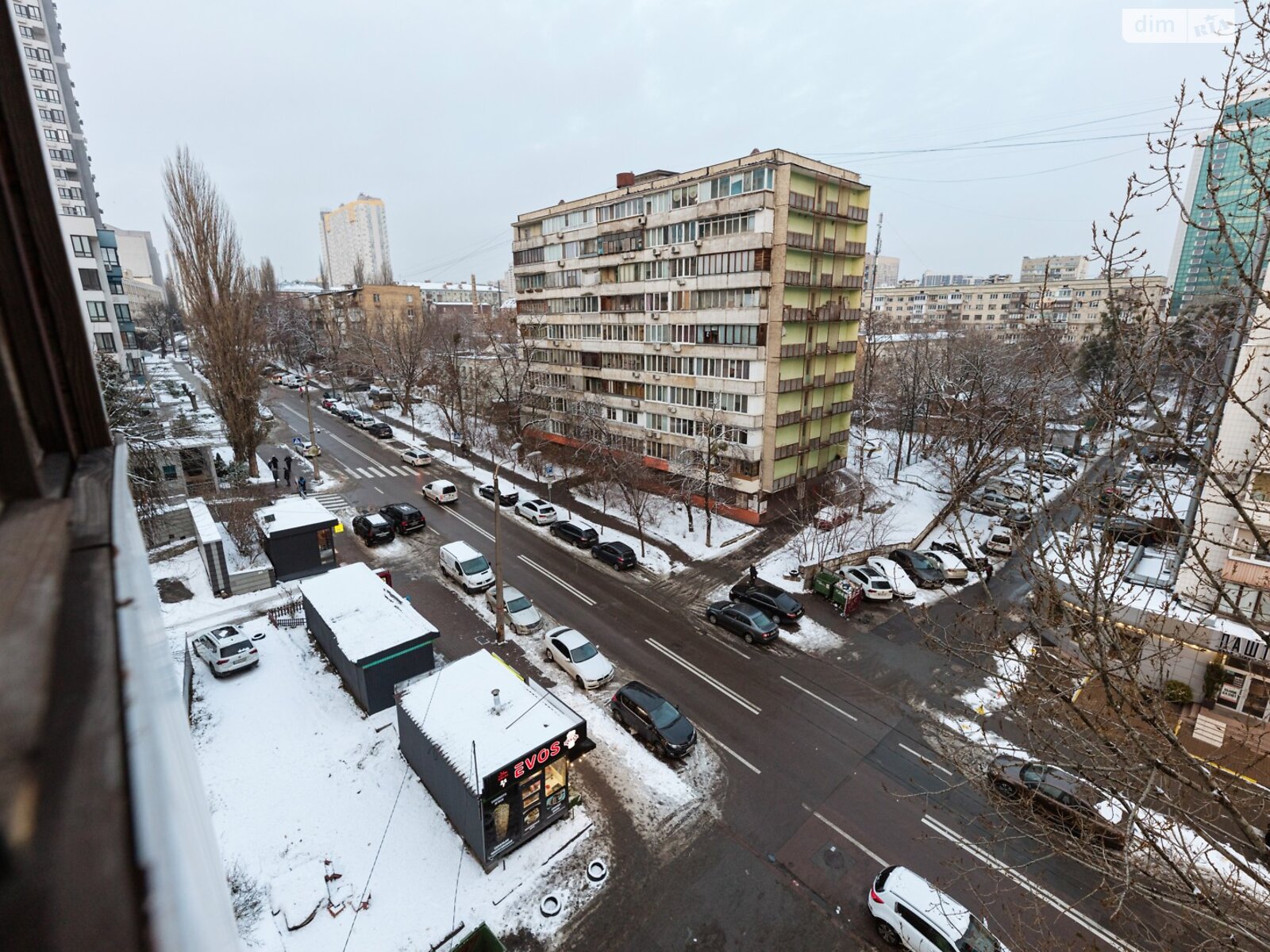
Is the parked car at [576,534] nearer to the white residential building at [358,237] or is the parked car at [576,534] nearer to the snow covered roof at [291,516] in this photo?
the snow covered roof at [291,516]

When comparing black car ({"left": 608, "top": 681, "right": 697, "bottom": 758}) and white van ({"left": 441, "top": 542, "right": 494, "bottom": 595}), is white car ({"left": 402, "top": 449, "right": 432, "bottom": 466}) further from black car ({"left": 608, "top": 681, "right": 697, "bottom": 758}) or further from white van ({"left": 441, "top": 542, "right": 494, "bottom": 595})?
black car ({"left": 608, "top": 681, "right": 697, "bottom": 758})

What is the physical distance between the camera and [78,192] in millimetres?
53219

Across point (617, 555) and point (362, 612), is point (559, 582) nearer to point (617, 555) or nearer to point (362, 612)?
point (617, 555)

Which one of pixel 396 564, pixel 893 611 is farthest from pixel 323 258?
pixel 893 611

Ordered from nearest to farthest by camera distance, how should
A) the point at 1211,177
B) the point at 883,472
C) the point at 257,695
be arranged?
the point at 1211,177 < the point at 257,695 < the point at 883,472

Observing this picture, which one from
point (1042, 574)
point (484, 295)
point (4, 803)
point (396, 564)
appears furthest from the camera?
point (484, 295)

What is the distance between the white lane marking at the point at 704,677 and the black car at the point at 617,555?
5480mm

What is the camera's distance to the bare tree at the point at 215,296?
2983cm

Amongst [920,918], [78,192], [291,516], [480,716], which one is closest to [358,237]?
[78,192]

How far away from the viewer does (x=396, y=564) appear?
83.6 ft

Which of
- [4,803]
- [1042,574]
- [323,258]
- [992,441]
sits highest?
[323,258]

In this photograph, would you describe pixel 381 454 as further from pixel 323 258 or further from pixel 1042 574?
pixel 323 258

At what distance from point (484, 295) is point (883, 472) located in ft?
447

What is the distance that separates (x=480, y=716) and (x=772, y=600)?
11865mm
